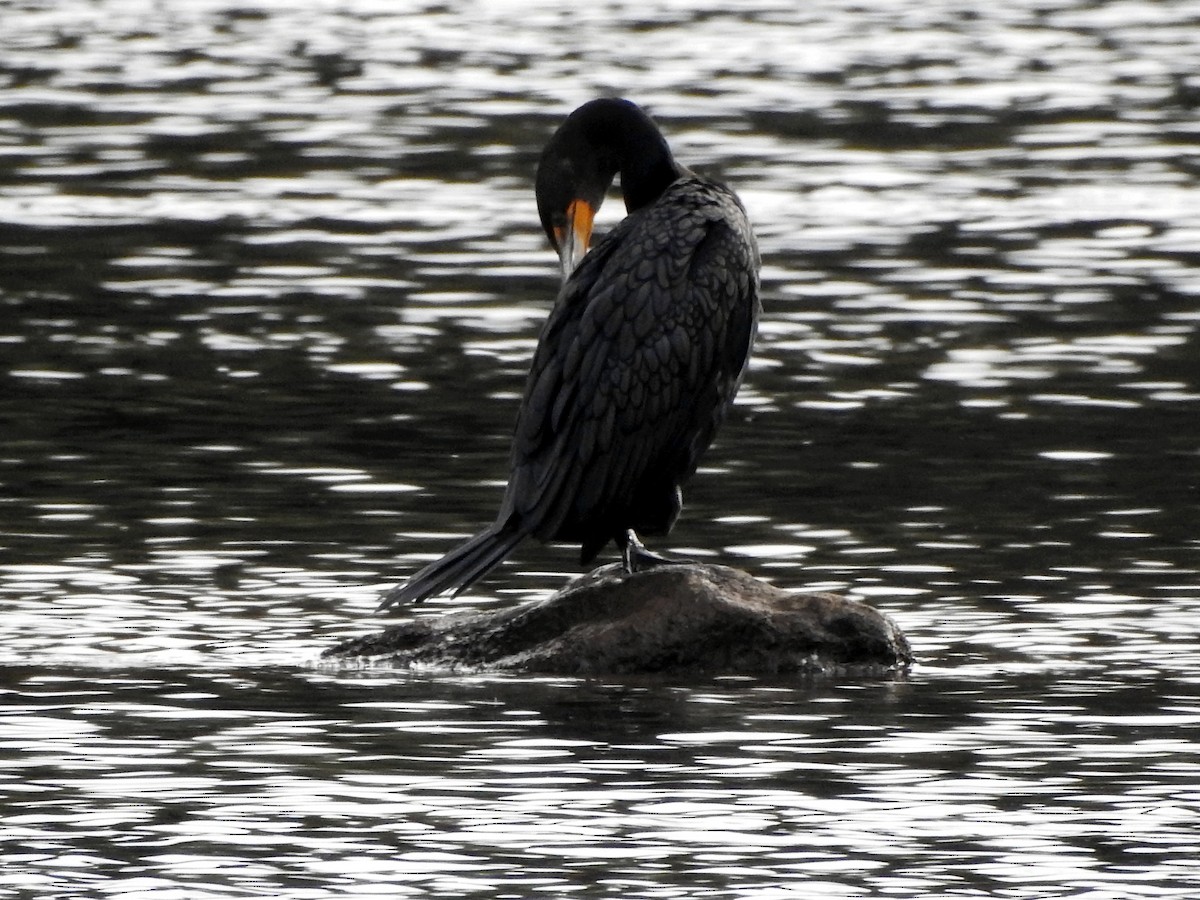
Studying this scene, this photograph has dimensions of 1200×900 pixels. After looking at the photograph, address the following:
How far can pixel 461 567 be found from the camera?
31.7 ft

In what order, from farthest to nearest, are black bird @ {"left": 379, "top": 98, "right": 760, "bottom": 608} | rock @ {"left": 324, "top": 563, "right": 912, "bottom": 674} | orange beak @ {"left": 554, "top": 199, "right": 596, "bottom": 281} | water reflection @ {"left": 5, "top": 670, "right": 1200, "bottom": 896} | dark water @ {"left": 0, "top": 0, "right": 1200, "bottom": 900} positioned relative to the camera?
orange beak @ {"left": 554, "top": 199, "right": 596, "bottom": 281}, black bird @ {"left": 379, "top": 98, "right": 760, "bottom": 608}, rock @ {"left": 324, "top": 563, "right": 912, "bottom": 674}, dark water @ {"left": 0, "top": 0, "right": 1200, "bottom": 900}, water reflection @ {"left": 5, "top": 670, "right": 1200, "bottom": 896}

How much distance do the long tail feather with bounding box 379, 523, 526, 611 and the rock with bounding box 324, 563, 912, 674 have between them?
0.74 ft

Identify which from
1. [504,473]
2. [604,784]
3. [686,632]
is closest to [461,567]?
[686,632]

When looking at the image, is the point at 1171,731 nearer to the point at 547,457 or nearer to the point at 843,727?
the point at 843,727

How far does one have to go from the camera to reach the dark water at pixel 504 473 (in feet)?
25.0

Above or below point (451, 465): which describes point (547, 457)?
above

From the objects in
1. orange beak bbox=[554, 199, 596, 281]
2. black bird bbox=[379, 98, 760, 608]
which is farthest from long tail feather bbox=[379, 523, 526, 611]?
orange beak bbox=[554, 199, 596, 281]

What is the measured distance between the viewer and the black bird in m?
9.71

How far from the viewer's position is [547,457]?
32.2 ft

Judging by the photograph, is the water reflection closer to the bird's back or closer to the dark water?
the dark water

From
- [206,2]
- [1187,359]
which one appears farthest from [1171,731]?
[206,2]

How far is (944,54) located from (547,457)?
21677mm

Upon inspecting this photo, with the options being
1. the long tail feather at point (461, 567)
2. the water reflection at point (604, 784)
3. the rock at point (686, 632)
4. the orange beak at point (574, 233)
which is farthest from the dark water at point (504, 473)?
the orange beak at point (574, 233)

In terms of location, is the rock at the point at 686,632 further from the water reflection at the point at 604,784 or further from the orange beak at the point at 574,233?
the orange beak at the point at 574,233
